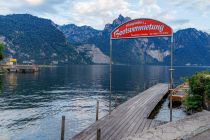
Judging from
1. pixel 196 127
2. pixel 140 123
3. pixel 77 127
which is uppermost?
pixel 196 127

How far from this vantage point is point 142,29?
2144cm

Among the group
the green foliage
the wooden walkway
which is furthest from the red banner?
the wooden walkway

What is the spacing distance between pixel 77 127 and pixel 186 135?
55.5 ft

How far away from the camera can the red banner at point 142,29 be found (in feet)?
67.3

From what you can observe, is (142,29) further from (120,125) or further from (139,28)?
(120,125)

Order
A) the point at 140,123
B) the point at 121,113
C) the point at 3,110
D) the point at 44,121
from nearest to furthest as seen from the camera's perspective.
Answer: the point at 140,123 → the point at 121,113 → the point at 44,121 → the point at 3,110

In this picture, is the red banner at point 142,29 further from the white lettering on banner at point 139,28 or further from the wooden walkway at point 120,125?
the wooden walkway at point 120,125

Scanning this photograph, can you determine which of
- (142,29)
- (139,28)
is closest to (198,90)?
(142,29)

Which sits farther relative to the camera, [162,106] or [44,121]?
[162,106]

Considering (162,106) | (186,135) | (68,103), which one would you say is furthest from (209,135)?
(68,103)

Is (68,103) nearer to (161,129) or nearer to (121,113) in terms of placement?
(121,113)

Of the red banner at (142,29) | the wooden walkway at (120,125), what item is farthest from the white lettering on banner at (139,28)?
the wooden walkway at (120,125)

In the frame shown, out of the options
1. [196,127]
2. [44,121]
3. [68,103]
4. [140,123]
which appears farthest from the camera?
[68,103]

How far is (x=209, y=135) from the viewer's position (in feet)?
45.8
